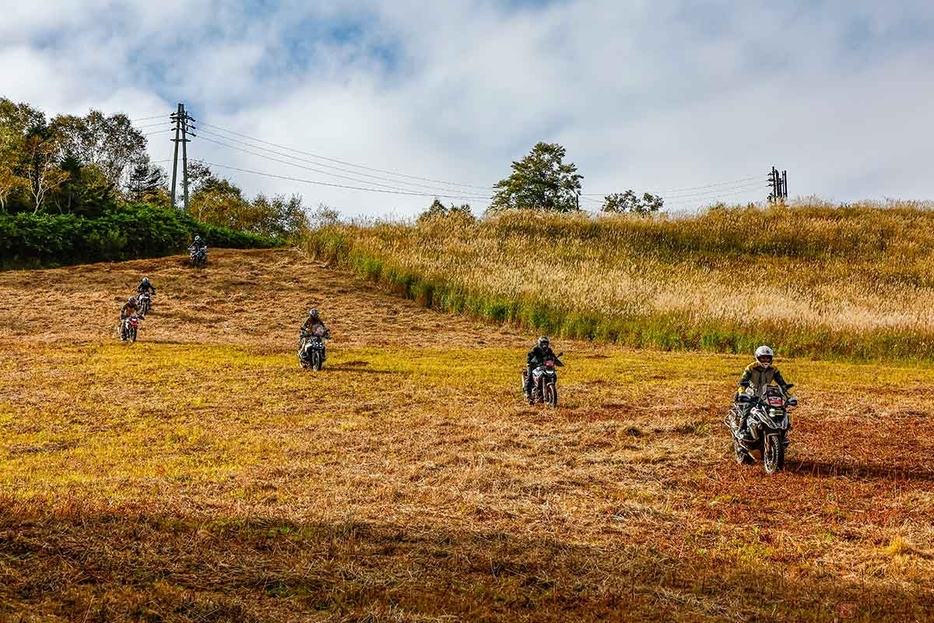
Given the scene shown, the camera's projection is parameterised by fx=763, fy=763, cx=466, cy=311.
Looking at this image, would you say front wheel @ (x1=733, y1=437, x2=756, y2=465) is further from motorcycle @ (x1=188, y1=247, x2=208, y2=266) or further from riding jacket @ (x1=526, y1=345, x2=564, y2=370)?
motorcycle @ (x1=188, y1=247, x2=208, y2=266)

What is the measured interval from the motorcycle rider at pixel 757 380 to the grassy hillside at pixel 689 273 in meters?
15.4

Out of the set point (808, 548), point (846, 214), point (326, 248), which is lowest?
point (808, 548)

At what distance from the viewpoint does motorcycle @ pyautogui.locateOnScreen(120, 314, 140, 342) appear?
2622 cm

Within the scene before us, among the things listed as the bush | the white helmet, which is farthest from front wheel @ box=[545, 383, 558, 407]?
the bush

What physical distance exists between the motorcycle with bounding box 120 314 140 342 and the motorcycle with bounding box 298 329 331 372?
8.51 meters

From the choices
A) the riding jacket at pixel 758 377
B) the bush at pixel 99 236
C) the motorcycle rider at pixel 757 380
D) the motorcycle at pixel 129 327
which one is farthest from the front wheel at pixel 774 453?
the bush at pixel 99 236

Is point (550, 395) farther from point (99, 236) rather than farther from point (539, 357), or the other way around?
point (99, 236)

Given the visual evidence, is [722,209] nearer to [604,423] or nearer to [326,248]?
[326,248]

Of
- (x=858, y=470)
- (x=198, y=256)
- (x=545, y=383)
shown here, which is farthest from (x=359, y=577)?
(x=198, y=256)

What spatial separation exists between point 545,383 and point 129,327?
16882 mm

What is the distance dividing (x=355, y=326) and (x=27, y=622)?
27.2 metres

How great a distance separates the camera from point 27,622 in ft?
16.1

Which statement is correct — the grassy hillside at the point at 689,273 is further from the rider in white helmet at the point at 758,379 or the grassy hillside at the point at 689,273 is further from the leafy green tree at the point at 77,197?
the leafy green tree at the point at 77,197

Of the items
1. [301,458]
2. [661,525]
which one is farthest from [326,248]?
[661,525]
